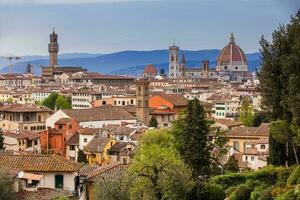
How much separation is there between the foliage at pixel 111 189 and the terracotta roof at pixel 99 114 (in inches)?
1590

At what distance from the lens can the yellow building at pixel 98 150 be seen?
47219 millimetres

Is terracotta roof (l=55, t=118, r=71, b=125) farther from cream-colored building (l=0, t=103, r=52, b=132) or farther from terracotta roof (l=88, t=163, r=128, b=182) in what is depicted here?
terracotta roof (l=88, t=163, r=128, b=182)

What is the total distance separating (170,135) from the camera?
1395 inches

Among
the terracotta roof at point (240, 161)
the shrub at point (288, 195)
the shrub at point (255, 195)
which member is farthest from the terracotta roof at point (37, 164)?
the terracotta roof at point (240, 161)

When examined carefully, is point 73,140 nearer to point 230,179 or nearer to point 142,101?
point 142,101

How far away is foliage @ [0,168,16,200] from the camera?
21516mm

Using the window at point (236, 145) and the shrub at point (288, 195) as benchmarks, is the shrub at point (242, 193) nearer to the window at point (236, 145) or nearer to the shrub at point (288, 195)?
the shrub at point (288, 195)

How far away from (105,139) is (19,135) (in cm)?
730

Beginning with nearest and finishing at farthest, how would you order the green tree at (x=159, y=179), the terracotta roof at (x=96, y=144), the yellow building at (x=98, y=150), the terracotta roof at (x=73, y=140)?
the green tree at (x=159, y=179)
the yellow building at (x=98, y=150)
the terracotta roof at (x=96, y=144)
the terracotta roof at (x=73, y=140)

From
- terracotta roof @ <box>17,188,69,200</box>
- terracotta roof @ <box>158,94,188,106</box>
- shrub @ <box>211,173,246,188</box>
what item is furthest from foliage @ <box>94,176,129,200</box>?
terracotta roof @ <box>158,94,188,106</box>

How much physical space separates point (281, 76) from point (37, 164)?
362 inches

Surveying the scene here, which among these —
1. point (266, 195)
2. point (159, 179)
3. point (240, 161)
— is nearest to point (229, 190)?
point (266, 195)

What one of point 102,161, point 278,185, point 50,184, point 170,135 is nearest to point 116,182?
point 50,184

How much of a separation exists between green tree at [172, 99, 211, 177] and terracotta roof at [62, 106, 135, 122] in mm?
33212
